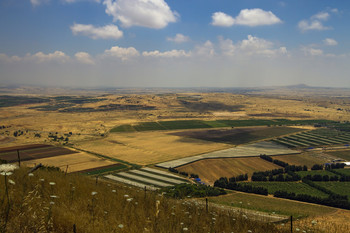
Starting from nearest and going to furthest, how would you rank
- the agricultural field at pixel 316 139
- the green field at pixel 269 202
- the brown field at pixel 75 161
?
the green field at pixel 269 202, the brown field at pixel 75 161, the agricultural field at pixel 316 139

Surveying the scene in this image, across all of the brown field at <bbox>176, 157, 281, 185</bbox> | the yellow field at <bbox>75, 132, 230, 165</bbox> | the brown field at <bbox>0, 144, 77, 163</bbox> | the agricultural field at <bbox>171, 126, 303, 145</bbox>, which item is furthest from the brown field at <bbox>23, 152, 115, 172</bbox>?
the agricultural field at <bbox>171, 126, 303, 145</bbox>

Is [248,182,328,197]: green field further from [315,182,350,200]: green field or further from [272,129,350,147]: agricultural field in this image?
[272,129,350,147]: agricultural field

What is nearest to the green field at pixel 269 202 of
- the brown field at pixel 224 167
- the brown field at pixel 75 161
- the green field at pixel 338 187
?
the brown field at pixel 224 167


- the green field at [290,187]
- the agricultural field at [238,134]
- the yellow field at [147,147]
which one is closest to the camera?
the green field at [290,187]

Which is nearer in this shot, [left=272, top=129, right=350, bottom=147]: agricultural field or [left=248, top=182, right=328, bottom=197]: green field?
[left=248, top=182, right=328, bottom=197]: green field

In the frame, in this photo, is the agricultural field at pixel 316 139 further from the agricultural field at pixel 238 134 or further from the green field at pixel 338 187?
the green field at pixel 338 187

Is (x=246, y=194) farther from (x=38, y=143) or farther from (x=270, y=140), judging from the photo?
(x=38, y=143)
